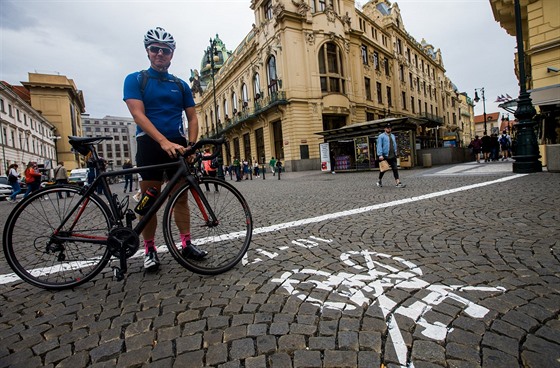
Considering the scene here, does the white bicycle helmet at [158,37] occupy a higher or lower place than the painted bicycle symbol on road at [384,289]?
higher

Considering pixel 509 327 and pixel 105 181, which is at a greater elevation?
pixel 105 181

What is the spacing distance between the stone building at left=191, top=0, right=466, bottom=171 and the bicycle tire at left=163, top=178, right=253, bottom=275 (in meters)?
17.6

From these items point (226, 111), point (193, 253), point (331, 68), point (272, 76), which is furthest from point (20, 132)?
point (193, 253)

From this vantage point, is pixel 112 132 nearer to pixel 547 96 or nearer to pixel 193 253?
pixel 547 96

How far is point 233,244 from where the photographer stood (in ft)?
9.98

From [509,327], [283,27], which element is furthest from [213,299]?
[283,27]

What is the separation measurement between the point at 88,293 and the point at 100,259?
0.29 meters

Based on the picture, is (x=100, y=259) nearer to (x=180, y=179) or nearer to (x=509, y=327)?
(x=180, y=179)

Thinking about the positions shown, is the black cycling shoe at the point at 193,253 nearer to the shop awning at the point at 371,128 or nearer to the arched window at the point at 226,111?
the shop awning at the point at 371,128

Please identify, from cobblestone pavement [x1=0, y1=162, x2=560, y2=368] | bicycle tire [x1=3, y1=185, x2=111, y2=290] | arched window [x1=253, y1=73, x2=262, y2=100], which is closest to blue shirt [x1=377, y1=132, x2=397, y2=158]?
cobblestone pavement [x1=0, y1=162, x2=560, y2=368]

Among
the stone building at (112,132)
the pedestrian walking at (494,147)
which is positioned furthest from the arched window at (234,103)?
the stone building at (112,132)

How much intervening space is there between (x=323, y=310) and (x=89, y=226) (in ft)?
6.89

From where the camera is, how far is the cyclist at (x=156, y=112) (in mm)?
2633

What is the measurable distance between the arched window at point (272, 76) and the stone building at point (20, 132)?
28.3m
